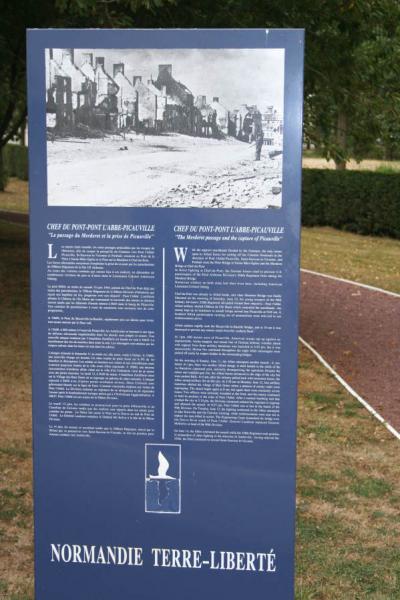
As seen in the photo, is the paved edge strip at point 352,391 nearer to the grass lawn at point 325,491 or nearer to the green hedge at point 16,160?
the grass lawn at point 325,491

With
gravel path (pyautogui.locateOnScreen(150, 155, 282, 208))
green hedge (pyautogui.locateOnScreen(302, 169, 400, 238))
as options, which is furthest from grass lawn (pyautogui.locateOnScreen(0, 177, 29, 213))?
gravel path (pyautogui.locateOnScreen(150, 155, 282, 208))

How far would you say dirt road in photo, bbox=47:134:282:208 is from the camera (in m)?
4.18

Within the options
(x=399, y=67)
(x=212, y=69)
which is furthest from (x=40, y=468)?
(x=399, y=67)

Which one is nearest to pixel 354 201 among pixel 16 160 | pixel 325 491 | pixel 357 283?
pixel 357 283

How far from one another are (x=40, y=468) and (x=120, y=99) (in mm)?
1585

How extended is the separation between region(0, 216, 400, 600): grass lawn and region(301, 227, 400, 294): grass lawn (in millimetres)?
6220

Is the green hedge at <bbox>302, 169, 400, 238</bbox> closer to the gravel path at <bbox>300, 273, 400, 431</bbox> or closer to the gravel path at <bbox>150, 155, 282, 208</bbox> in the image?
the gravel path at <bbox>300, 273, 400, 431</bbox>

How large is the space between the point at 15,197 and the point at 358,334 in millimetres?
21851

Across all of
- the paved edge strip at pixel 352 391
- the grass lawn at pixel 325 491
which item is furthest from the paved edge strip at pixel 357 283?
the grass lawn at pixel 325 491

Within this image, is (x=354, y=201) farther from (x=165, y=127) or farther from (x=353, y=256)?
(x=165, y=127)

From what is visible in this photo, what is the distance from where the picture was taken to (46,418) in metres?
4.33

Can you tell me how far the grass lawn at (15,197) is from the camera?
28764mm

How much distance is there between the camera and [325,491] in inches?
266

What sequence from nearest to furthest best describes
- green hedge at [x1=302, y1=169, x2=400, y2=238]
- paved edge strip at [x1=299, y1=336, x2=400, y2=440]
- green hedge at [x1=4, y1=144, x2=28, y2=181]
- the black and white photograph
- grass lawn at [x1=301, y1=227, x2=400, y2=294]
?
the black and white photograph
paved edge strip at [x1=299, y1=336, x2=400, y2=440]
grass lawn at [x1=301, y1=227, x2=400, y2=294]
green hedge at [x1=302, y1=169, x2=400, y2=238]
green hedge at [x1=4, y1=144, x2=28, y2=181]
